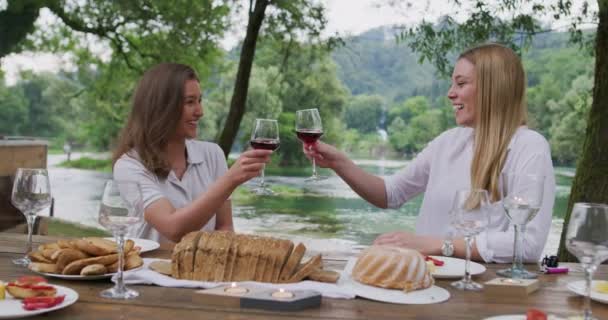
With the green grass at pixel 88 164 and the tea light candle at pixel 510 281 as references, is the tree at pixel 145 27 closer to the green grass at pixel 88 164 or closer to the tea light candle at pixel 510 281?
the green grass at pixel 88 164

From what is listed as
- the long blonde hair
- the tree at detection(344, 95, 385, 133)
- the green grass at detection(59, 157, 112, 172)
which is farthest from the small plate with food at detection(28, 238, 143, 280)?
the green grass at detection(59, 157, 112, 172)

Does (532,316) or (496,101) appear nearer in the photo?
(532,316)

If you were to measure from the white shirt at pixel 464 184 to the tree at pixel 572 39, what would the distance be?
7.14 feet

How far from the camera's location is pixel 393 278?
5.61 ft

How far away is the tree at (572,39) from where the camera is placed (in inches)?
184

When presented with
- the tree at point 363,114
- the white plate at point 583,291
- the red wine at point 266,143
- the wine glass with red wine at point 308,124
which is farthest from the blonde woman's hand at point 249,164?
the tree at point 363,114

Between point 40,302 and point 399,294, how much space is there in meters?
0.79

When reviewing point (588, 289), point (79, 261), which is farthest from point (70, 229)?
point (588, 289)

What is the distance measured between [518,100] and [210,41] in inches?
281

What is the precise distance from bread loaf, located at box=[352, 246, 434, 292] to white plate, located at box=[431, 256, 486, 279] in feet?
0.43

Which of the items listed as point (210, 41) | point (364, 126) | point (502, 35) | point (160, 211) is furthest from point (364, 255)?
point (364, 126)

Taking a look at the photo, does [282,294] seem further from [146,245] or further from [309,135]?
[309,135]

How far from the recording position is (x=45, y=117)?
14641 millimetres

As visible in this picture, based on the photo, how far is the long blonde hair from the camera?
2520mm
